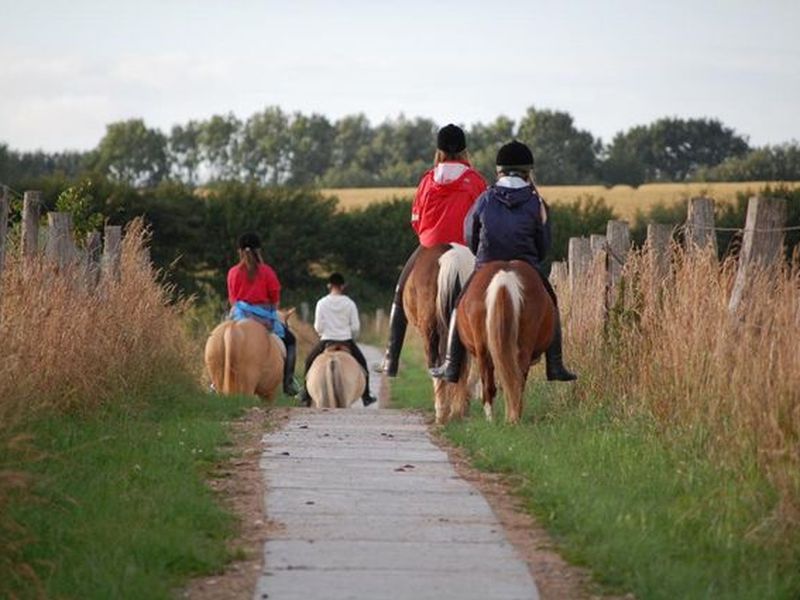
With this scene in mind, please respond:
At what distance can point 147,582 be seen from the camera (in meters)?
8.24

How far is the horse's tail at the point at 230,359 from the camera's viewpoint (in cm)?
→ 2139

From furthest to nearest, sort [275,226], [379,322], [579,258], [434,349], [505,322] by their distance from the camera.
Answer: [275,226] < [379,322] < [579,258] < [434,349] < [505,322]

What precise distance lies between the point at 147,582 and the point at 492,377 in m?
7.13

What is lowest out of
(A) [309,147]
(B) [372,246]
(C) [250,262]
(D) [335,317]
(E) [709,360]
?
(B) [372,246]

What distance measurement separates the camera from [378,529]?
966cm

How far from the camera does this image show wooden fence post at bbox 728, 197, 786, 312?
12.4 meters

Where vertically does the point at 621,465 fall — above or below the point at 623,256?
below

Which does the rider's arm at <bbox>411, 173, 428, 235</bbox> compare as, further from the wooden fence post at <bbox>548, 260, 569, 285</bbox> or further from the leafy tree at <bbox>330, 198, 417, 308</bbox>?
the leafy tree at <bbox>330, 198, 417, 308</bbox>

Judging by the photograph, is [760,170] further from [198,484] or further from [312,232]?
[198,484]

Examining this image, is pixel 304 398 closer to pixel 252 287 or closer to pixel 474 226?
pixel 252 287

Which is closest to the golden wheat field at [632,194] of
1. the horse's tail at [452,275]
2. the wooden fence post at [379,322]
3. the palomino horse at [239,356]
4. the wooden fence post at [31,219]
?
the wooden fence post at [379,322]

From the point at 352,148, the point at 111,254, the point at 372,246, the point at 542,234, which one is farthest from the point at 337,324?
the point at 352,148

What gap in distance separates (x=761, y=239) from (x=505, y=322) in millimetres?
2662

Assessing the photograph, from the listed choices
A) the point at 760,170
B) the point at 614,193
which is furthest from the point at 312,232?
the point at 760,170
